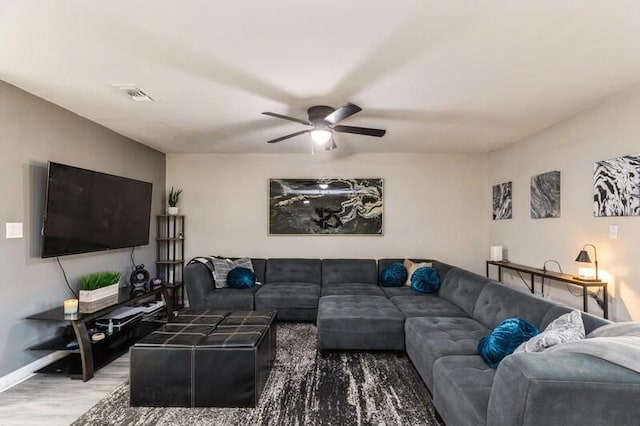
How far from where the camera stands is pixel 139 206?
4297 millimetres

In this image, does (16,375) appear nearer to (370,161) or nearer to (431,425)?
(431,425)

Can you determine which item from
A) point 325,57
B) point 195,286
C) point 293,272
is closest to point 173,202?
point 195,286

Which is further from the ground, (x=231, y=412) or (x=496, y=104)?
(x=496, y=104)

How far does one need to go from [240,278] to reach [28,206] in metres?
2.35

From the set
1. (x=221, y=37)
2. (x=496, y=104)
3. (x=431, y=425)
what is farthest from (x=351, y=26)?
(x=431, y=425)

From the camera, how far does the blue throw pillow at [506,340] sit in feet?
6.35

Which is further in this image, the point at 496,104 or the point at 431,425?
the point at 496,104

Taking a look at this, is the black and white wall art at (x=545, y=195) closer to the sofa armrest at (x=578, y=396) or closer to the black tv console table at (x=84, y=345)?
the sofa armrest at (x=578, y=396)

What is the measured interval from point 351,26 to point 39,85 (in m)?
2.64

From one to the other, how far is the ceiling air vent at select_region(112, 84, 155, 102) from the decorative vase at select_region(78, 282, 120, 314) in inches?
72.8

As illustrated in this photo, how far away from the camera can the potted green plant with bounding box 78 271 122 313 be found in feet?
10.0

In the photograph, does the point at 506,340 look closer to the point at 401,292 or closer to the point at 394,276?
the point at 401,292

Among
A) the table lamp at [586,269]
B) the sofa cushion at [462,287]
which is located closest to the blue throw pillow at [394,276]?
the sofa cushion at [462,287]

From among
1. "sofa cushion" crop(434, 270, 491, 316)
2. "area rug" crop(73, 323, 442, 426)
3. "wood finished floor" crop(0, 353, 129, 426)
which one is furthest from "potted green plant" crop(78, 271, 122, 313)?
"sofa cushion" crop(434, 270, 491, 316)
